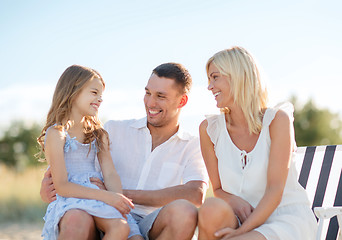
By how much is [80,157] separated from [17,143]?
16351 mm

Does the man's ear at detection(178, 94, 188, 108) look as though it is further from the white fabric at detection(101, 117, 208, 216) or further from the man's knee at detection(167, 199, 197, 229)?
the man's knee at detection(167, 199, 197, 229)

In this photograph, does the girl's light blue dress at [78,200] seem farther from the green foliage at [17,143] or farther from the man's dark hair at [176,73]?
the green foliage at [17,143]

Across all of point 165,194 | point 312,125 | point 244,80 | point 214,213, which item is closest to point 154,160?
point 165,194

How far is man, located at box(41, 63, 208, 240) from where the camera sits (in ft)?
11.1

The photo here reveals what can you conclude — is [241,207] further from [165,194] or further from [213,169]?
[165,194]

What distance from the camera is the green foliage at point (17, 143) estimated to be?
18016 millimetres

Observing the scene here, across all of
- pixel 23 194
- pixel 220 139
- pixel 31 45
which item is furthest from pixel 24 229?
pixel 220 139

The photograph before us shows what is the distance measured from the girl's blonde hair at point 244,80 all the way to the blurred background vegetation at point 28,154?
4028 mm

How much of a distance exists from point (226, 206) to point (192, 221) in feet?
0.85

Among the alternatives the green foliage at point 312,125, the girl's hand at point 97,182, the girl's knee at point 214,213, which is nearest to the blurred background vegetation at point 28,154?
the green foliage at point 312,125

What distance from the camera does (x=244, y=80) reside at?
299 cm

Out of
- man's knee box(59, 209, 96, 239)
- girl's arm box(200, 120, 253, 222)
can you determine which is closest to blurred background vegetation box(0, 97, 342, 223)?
girl's arm box(200, 120, 253, 222)

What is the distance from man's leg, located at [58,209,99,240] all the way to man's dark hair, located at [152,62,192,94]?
1.41m

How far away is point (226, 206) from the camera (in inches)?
102
